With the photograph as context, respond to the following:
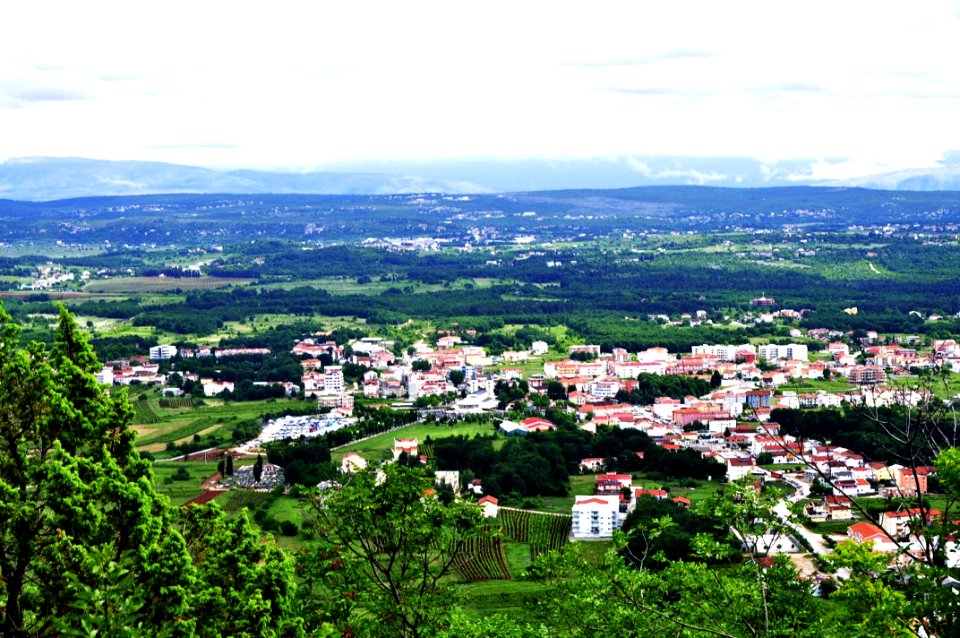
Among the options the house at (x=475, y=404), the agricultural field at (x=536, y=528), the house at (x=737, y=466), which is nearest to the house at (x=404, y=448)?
the agricultural field at (x=536, y=528)

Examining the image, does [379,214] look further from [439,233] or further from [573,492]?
[573,492]

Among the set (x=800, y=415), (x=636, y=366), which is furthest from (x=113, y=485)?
(x=636, y=366)

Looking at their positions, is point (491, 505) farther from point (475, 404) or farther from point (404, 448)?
point (475, 404)

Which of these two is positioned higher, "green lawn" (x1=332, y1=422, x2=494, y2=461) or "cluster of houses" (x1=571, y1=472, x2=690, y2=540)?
"cluster of houses" (x1=571, y1=472, x2=690, y2=540)

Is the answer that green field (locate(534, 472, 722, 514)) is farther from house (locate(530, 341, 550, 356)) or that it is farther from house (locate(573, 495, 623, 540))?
house (locate(530, 341, 550, 356))

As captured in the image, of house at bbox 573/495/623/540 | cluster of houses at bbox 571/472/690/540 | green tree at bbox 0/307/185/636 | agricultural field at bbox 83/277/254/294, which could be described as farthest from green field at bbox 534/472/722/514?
agricultural field at bbox 83/277/254/294
